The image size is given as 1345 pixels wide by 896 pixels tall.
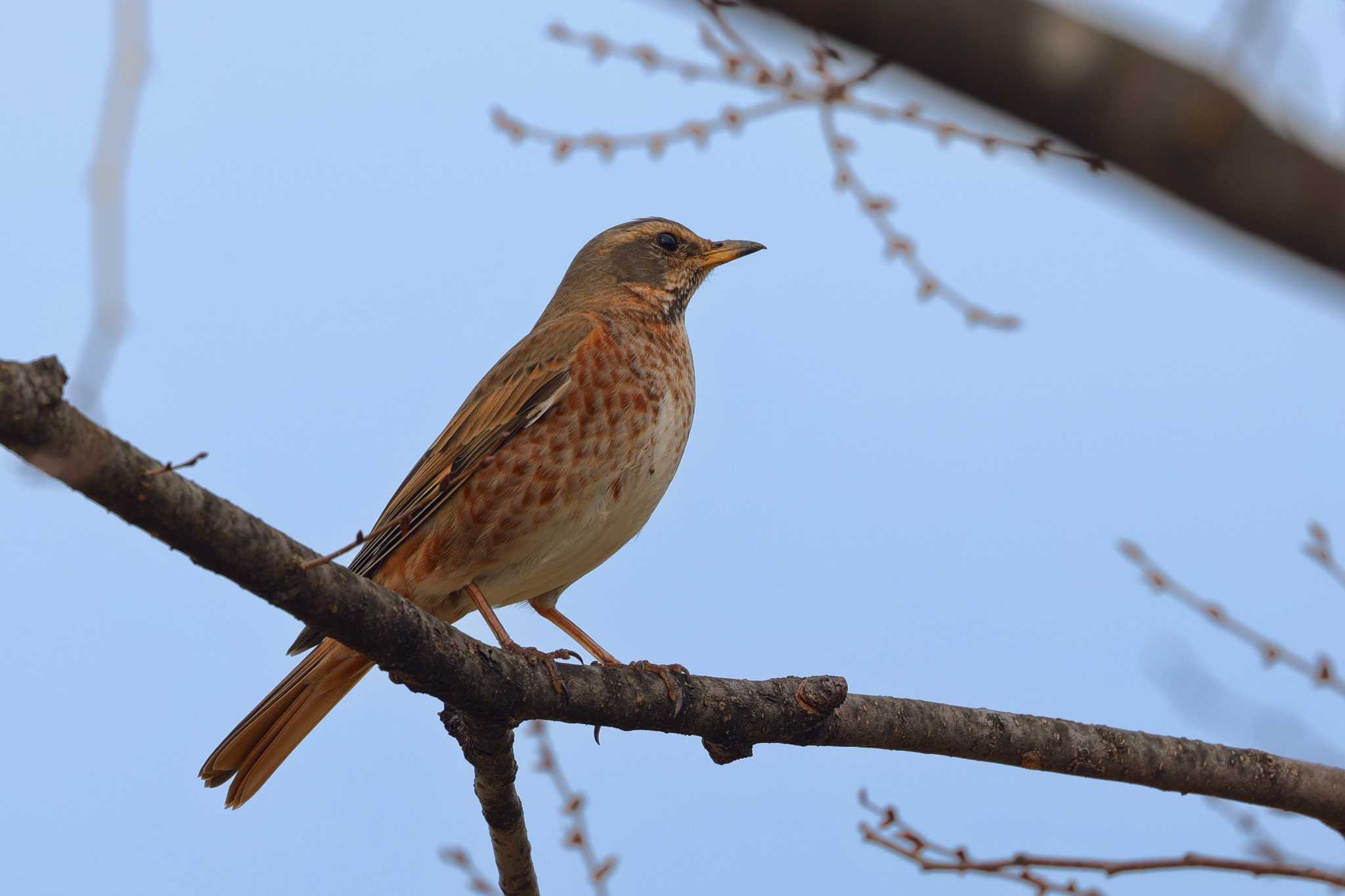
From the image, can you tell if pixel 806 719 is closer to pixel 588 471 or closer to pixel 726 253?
pixel 588 471

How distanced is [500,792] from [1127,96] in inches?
160

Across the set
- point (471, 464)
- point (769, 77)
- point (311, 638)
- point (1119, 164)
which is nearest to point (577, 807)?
point (311, 638)

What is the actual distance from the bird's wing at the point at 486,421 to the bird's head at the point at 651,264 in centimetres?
66

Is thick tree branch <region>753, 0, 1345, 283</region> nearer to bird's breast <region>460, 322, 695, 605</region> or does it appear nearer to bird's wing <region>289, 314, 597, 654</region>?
bird's wing <region>289, 314, 597, 654</region>

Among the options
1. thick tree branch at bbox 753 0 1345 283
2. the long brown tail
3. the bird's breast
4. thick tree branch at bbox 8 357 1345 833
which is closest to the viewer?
thick tree branch at bbox 753 0 1345 283

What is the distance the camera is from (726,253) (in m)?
7.86

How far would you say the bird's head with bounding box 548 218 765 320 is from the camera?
7.70 m

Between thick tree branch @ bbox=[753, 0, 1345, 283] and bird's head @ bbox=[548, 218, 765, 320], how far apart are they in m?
5.94

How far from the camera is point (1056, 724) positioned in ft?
16.7

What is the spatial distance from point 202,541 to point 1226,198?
Result: 8.09 feet

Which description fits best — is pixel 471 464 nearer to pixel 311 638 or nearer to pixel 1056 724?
pixel 311 638

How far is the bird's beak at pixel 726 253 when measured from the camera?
7.81 meters

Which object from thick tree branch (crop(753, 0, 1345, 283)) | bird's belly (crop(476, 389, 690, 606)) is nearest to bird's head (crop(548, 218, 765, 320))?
bird's belly (crop(476, 389, 690, 606))

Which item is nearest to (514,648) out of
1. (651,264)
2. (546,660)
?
(546,660)
